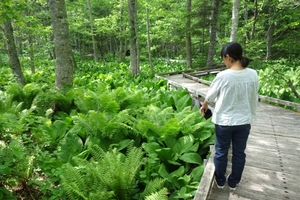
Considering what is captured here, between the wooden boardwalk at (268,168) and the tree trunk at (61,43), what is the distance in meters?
4.89

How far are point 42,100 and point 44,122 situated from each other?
1.30 m

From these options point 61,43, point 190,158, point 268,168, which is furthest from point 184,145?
point 61,43

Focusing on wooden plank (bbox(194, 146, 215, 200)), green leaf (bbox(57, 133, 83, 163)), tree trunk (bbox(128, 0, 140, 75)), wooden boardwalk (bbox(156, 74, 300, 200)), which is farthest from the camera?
tree trunk (bbox(128, 0, 140, 75))

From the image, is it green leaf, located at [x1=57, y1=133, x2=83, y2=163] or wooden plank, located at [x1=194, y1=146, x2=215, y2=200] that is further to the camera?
green leaf, located at [x1=57, y1=133, x2=83, y2=163]

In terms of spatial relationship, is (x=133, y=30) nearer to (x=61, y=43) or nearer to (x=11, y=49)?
(x=11, y=49)

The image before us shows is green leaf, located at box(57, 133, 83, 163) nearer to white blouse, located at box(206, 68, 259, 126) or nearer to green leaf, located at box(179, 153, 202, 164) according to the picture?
green leaf, located at box(179, 153, 202, 164)

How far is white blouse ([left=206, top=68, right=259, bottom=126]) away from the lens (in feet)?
7.76

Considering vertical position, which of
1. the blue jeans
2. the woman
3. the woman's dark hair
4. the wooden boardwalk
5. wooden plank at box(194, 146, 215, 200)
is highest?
the woman's dark hair

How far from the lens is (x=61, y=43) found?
611 cm

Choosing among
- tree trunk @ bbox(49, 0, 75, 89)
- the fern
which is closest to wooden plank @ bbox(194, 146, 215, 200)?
the fern

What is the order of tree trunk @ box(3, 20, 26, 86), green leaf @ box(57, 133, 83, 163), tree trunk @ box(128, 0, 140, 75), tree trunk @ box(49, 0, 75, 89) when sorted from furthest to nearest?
tree trunk @ box(128, 0, 140, 75)
tree trunk @ box(3, 20, 26, 86)
tree trunk @ box(49, 0, 75, 89)
green leaf @ box(57, 133, 83, 163)

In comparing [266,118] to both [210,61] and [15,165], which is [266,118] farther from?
[210,61]

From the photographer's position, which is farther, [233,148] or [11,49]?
[11,49]

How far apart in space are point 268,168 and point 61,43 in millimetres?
5594
